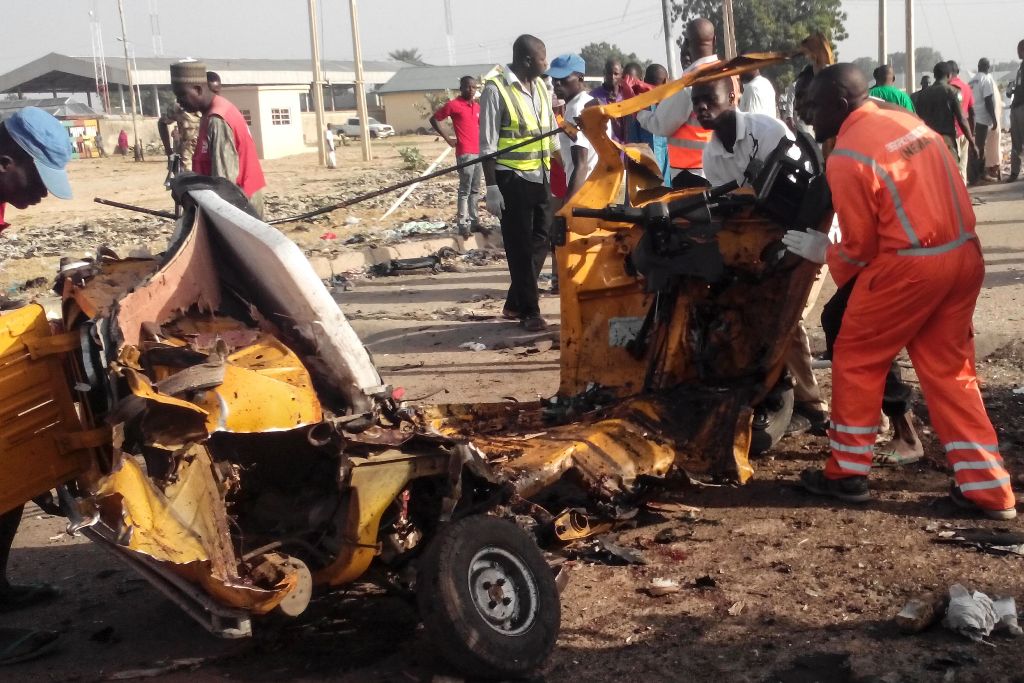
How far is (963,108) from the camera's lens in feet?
54.9

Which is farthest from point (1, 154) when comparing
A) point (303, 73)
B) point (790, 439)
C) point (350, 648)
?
point (303, 73)

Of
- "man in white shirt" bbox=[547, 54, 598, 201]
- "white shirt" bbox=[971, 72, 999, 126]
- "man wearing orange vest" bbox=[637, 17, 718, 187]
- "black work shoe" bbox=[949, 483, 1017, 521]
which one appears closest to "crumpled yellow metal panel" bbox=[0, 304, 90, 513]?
"black work shoe" bbox=[949, 483, 1017, 521]

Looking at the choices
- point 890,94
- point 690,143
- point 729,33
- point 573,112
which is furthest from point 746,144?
point 729,33

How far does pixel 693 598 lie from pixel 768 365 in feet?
4.78

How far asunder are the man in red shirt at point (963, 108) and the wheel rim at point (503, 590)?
1290 cm

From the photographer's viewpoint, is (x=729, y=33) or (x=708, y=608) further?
(x=729, y=33)

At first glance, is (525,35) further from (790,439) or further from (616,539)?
(616,539)

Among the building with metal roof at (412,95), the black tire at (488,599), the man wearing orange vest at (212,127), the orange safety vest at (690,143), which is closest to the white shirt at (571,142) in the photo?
the orange safety vest at (690,143)

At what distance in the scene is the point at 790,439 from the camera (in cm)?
595

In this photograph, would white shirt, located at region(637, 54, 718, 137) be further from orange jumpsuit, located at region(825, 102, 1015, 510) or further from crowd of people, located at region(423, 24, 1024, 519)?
orange jumpsuit, located at region(825, 102, 1015, 510)

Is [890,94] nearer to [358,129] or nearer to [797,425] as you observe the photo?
[797,425]

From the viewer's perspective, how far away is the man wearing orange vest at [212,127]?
24.6 feet

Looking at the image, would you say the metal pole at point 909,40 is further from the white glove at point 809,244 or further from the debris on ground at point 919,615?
the debris on ground at point 919,615

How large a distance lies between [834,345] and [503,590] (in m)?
2.11
